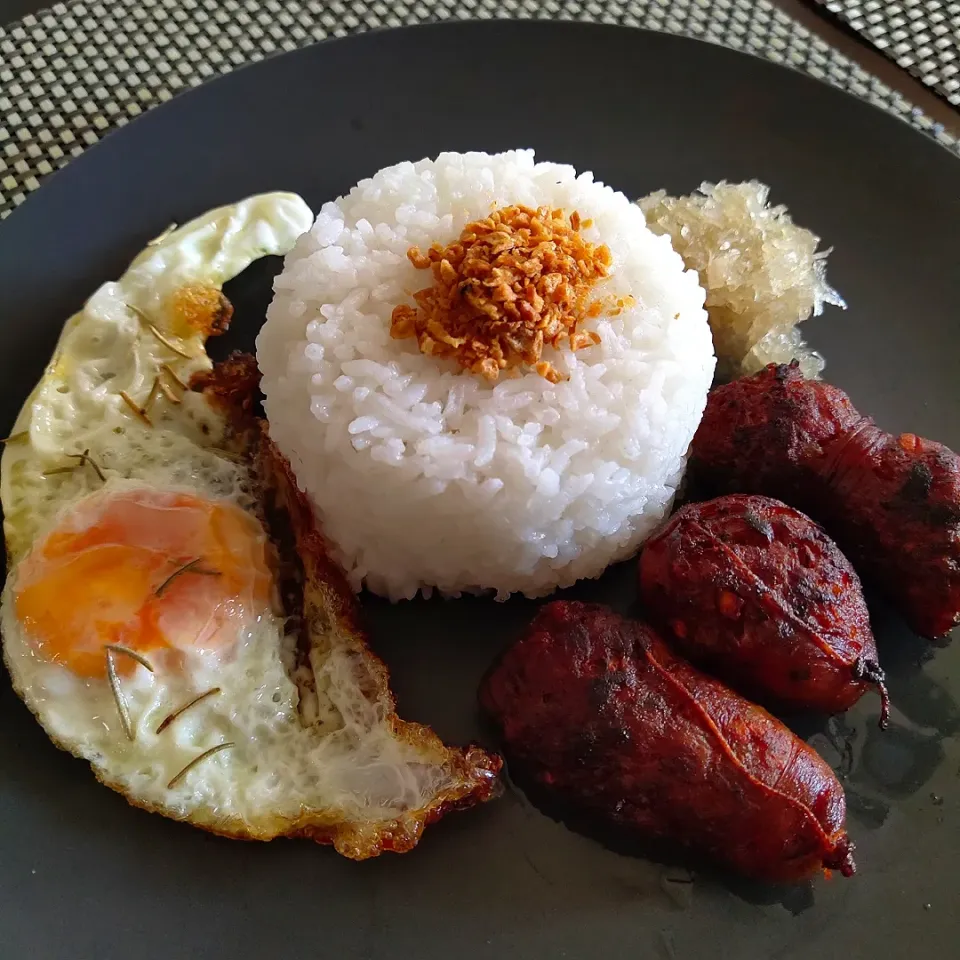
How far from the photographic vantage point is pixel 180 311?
315cm

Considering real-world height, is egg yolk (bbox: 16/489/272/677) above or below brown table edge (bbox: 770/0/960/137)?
below

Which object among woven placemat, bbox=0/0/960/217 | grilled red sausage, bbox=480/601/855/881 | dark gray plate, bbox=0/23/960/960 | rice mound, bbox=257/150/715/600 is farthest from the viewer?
woven placemat, bbox=0/0/960/217

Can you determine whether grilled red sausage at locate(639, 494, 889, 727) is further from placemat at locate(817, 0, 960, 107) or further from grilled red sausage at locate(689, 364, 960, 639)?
placemat at locate(817, 0, 960, 107)

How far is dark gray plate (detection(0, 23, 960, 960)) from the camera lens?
227cm

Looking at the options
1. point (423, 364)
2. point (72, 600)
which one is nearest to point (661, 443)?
point (423, 364)

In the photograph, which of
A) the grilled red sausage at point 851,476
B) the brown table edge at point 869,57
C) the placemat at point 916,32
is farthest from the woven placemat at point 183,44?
the grilled red sausage at point 851,476

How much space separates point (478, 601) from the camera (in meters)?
2.86

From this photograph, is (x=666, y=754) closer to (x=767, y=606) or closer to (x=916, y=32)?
(x=767, y=606)

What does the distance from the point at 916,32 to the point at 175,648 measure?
152 inches

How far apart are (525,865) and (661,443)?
3.89ft

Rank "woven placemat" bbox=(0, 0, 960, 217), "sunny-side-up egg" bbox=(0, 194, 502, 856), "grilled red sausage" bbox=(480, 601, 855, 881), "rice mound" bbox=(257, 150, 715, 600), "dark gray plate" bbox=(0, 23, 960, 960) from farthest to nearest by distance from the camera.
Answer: "woven placemat" bbox=(0, 0, 960, 217) < "rice mound" bbox=(257, 150, 715, 600) < "sunny-side-up egg" bbox=(0, 194, 502, 856) < "dark gray plate" bbox=(0, 23, 960, 960) < "grilled red sausage" bbox=(480, 601, 855, 881)

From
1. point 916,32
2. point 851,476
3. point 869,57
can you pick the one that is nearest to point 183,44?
point 869,57

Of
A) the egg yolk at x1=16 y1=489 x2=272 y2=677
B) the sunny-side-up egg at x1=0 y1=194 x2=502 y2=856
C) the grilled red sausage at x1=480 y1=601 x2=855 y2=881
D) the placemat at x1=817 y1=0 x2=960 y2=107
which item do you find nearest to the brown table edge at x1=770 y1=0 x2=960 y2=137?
the placemat at x1=817 y1=0 x2=960 y2=107

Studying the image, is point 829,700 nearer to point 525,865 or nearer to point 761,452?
point 761,452
